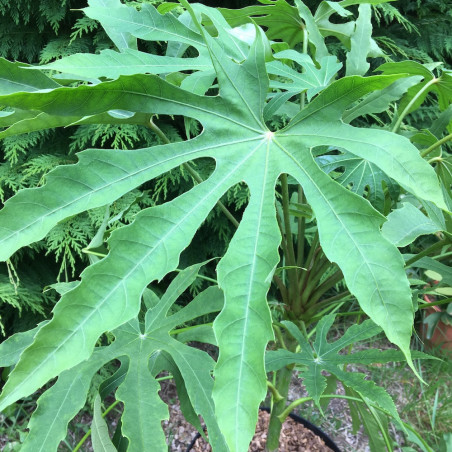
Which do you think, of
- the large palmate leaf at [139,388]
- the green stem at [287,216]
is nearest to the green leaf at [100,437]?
the large palmate leaf at [139,388]

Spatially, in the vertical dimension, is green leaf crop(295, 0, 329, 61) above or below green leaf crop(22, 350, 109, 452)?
above

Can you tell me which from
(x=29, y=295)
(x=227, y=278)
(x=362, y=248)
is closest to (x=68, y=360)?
(x=227, y=278)

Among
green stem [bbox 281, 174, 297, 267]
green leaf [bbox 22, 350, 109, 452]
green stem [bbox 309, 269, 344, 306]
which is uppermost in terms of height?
green stem [bbox 281, 174, 297, 267]

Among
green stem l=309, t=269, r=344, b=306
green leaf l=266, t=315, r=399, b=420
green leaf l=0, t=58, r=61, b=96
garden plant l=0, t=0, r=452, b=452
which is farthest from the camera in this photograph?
green stem l=309, t=269, r=344, b=306

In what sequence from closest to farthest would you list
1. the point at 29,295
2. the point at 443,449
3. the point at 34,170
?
the point at 443,449 < the point at 34,170 < the point at 29,295

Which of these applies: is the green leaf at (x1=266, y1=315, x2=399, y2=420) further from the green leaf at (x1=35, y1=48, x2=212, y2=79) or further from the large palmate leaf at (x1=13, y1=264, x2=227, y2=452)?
the green leaf at (x1=35, y1=48, x2=212, y2=79)

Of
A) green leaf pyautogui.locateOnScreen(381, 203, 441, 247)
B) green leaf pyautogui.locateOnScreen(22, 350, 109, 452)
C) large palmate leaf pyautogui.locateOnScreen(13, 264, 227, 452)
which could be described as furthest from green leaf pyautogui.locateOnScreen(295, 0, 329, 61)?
green leaf pyautogui.locateOnScreen(22, 350, 109, 452)

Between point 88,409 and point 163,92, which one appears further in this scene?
point 88,409

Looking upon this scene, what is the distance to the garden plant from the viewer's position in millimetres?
404

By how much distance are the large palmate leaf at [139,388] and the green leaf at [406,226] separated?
28 centimetres

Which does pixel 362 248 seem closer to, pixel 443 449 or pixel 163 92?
pixel 163 92

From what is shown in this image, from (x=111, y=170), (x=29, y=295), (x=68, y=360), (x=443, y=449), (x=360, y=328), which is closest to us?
(x=68, y=360)

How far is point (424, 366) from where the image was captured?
6.28 feet

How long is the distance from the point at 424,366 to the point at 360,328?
1428 millimetres
